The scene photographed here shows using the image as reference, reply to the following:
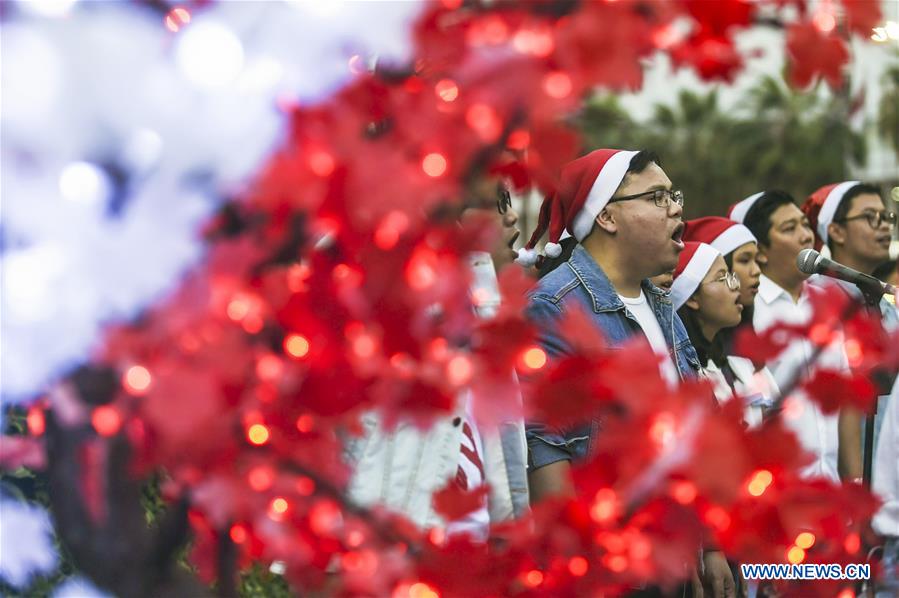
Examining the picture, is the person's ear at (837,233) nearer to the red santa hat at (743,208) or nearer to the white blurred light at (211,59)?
the red santa hat at (743,208)

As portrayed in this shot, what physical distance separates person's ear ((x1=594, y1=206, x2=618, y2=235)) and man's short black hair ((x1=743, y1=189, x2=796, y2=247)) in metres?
2.01

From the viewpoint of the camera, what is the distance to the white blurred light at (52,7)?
145cm

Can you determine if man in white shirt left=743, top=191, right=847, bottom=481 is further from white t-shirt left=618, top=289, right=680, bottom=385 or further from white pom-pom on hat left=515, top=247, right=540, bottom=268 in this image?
white t-shirt left=618, top=289, right=680, bottom=385

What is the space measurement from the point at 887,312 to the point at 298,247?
179 inches

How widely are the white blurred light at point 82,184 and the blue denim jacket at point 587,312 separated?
1.98m

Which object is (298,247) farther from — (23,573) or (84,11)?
(23,573)

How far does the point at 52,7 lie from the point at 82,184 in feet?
0.70

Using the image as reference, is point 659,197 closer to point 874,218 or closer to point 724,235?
point 724,235

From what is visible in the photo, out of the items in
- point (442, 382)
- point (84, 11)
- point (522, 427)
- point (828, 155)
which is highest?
point (84, 11)

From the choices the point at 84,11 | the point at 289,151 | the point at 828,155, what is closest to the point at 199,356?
the point at 289,151

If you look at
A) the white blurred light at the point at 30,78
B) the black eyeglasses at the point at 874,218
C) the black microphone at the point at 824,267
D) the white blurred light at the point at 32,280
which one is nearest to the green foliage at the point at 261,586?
the black microphone at the point at 824,267

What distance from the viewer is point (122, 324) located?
1452 millimetres

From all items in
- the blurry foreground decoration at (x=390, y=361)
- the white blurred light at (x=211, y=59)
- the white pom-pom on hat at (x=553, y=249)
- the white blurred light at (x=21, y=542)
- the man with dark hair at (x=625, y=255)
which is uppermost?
the white blurred light at (x=211, y=59)

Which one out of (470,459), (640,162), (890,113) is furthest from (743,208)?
(890,113)
